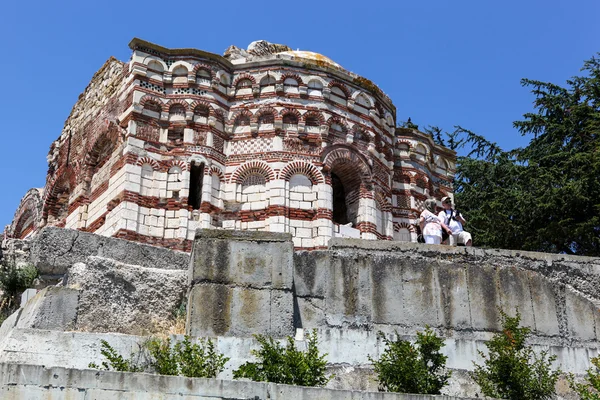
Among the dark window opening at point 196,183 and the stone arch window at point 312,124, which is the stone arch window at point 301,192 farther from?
the dark window opening at point 196,183

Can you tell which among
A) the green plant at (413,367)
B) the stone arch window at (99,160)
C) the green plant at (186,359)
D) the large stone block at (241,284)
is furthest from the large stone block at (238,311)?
the stone arch window at (99,160)

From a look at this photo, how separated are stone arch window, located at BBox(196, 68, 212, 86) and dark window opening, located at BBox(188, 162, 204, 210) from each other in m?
2.21

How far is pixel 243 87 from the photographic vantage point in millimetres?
21016

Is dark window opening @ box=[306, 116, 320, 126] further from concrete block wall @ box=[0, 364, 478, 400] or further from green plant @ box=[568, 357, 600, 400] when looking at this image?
concrete block wall @ box=[0, 364, 478, 400]

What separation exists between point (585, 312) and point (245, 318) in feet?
14.0

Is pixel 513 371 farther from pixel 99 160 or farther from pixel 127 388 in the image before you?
pixel 99 160

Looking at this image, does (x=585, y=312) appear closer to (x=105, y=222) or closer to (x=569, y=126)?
(x=105, y=222)

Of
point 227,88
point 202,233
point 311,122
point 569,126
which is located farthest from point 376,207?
point 202,233

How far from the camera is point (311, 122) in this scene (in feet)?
67.7

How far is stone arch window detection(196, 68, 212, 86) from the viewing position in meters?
20.6

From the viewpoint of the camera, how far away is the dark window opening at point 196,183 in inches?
771

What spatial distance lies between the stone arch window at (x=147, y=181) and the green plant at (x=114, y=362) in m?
10.2

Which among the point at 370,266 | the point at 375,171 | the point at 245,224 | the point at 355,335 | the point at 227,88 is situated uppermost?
the point at 227,88

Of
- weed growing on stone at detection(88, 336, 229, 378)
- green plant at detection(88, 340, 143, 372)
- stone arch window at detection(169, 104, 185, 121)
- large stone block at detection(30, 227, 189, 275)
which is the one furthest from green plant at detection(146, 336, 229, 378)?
stone arch window at detection(169, 104, 185, 121)
